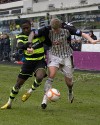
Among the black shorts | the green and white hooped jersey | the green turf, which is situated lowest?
the green turf

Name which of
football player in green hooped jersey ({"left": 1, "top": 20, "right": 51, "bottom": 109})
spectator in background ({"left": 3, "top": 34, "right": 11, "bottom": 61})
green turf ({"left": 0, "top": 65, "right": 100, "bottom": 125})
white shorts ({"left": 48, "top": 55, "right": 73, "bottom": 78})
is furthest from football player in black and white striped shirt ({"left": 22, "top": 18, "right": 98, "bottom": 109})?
spectator in background ({"left": 3, "top": 34, "right": 11, "bottom": 61})

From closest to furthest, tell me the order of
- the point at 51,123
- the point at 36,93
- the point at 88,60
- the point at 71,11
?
the point at 51,123
the point at 36,93
the point at 88,60
the point at 71,11

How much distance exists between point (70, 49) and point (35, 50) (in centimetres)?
86

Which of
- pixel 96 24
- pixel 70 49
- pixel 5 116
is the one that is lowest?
pixel 96 24

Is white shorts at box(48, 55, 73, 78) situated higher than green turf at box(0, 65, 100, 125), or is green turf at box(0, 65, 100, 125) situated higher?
white shorts at box(48, 55, 73, 78)

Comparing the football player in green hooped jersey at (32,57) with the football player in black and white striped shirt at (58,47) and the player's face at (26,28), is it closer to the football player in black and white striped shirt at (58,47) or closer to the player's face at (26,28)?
the player's face at (26,28)

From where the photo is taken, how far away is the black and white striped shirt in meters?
10.4

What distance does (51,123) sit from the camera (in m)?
8.64

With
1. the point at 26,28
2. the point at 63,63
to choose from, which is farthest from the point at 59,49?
the point at 26,28

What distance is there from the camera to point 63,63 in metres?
10.8

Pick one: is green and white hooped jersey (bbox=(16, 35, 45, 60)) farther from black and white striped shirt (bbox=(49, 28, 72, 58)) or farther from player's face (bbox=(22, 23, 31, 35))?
black and white striped shirt (bbox=(49, 28, 72, 58))

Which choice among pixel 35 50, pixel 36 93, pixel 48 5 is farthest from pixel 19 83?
pixel 48 5

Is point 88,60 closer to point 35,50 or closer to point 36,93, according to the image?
point 36,93

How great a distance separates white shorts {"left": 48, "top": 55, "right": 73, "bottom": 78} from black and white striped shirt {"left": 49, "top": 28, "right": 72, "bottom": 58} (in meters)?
0.10
